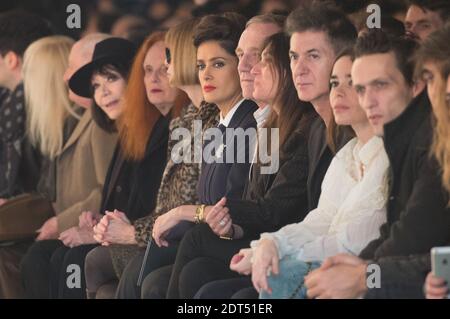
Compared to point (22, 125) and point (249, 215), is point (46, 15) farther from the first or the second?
point (249, 215)

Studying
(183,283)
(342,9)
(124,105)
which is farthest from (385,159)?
(124,105)

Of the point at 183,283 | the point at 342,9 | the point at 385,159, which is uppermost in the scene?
the point at 342,9

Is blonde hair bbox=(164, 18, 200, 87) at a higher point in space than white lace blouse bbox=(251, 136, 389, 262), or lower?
higher

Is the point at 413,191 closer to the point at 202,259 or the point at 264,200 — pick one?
the point at 264,200

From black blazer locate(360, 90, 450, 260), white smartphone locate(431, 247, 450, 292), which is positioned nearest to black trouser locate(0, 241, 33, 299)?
black blazer locate(360, 90, 450, 260)

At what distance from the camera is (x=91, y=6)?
7.86m

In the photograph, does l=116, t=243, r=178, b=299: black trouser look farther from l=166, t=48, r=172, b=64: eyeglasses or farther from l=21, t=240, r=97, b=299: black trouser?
l=166, t=48, r=172, b=64: eyeglasses

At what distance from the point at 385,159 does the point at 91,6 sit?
204 centimetres

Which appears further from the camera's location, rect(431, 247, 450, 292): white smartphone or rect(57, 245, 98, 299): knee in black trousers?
rect(57, 245, 98, 299): knee in black trousers

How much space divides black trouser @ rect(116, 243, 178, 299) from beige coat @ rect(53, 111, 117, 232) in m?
0.43

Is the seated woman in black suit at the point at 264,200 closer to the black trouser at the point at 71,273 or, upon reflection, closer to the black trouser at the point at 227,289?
the black trouser at the point at 227,289

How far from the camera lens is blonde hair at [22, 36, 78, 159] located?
26.4 ft

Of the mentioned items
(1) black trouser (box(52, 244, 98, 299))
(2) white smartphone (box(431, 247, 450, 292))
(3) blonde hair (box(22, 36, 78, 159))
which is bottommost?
(1) black trouser (box(52, 244, 98, 299))

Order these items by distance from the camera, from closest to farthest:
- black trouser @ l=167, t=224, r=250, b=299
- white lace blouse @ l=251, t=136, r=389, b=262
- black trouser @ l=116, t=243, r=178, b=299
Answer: white lace blouse @ l=251, t=136, r=389, b=262, black trouser @ l=167, t=224, r=250, b=299, black trouser @ l=116, t=243, r=178, b=299
